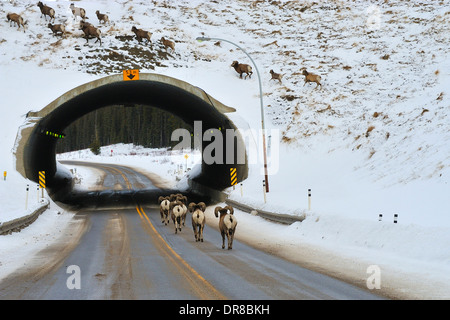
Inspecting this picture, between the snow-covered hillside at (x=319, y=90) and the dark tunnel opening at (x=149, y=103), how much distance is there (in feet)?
4.27

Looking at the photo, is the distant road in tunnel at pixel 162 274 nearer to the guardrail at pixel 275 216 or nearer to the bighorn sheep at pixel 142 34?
the guardrail at pixel 275 216

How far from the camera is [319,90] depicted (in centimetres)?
3509

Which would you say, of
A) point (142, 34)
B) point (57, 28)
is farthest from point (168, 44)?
point (57, 28)

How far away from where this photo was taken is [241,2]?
53.7 m

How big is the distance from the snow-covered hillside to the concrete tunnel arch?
3.76ft

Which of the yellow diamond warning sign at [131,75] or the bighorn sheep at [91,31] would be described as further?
the bighorn sheep at [91,31]

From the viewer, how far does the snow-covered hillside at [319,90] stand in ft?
51.2

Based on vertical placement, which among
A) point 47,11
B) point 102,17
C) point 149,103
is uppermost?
point 47,11

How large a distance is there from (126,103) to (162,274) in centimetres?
3125

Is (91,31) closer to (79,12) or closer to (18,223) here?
(79,12)

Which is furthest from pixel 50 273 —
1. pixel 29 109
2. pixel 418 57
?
pixel 418 57

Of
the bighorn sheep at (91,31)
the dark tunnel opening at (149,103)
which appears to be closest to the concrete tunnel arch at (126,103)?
the dark tunnel opening at (149,103)

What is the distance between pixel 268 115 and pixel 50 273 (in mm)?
25005
